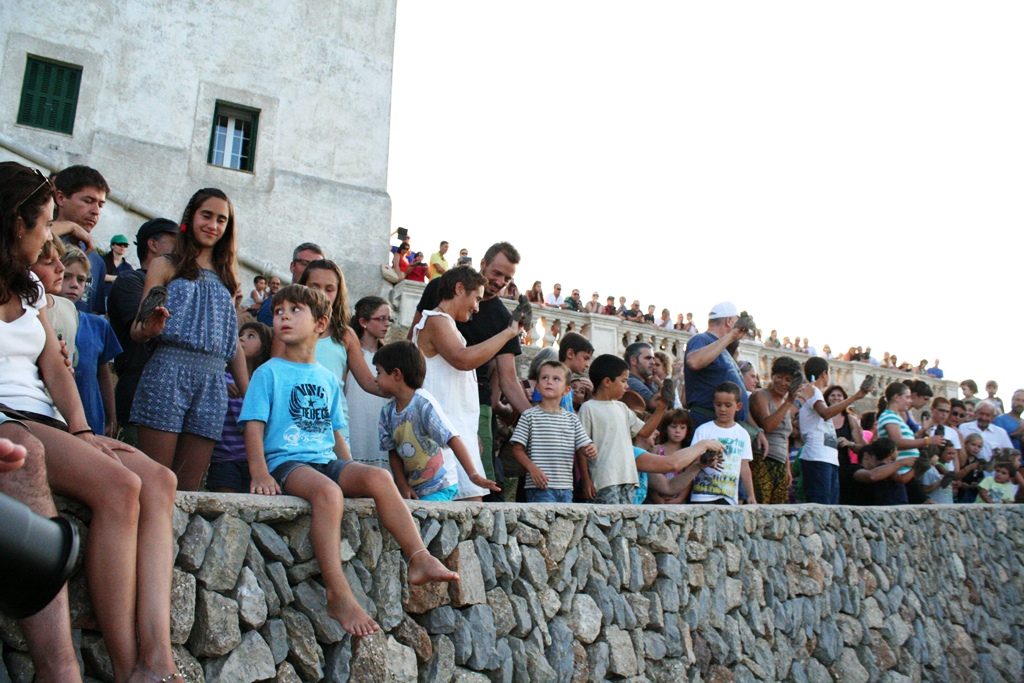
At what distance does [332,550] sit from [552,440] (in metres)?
2.39

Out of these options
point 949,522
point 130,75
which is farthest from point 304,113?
point 949,522

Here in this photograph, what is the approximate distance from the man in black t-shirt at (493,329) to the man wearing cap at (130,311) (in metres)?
1.67

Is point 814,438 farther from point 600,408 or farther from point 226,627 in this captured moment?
point 226,627

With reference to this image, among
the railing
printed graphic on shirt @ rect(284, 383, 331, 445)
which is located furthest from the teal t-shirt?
the railing

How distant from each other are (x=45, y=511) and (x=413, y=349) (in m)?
2.28

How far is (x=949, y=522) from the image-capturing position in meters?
8.61

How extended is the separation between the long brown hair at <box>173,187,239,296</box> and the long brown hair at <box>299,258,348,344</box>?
2.60 ft

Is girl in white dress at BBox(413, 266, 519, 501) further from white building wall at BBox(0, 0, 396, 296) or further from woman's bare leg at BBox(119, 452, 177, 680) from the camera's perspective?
white building wall at BBox(0, 0, 396, 296)

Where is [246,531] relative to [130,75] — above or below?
below

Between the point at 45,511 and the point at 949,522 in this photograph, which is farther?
the point at 949,522

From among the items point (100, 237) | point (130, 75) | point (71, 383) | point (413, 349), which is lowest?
point (71, 383)

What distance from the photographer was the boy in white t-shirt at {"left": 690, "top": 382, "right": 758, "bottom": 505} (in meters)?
6.48

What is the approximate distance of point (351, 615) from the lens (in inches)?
131

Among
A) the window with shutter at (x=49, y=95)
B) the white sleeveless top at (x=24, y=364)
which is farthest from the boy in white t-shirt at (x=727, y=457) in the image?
the window with shutter at (x=49, y=95)
